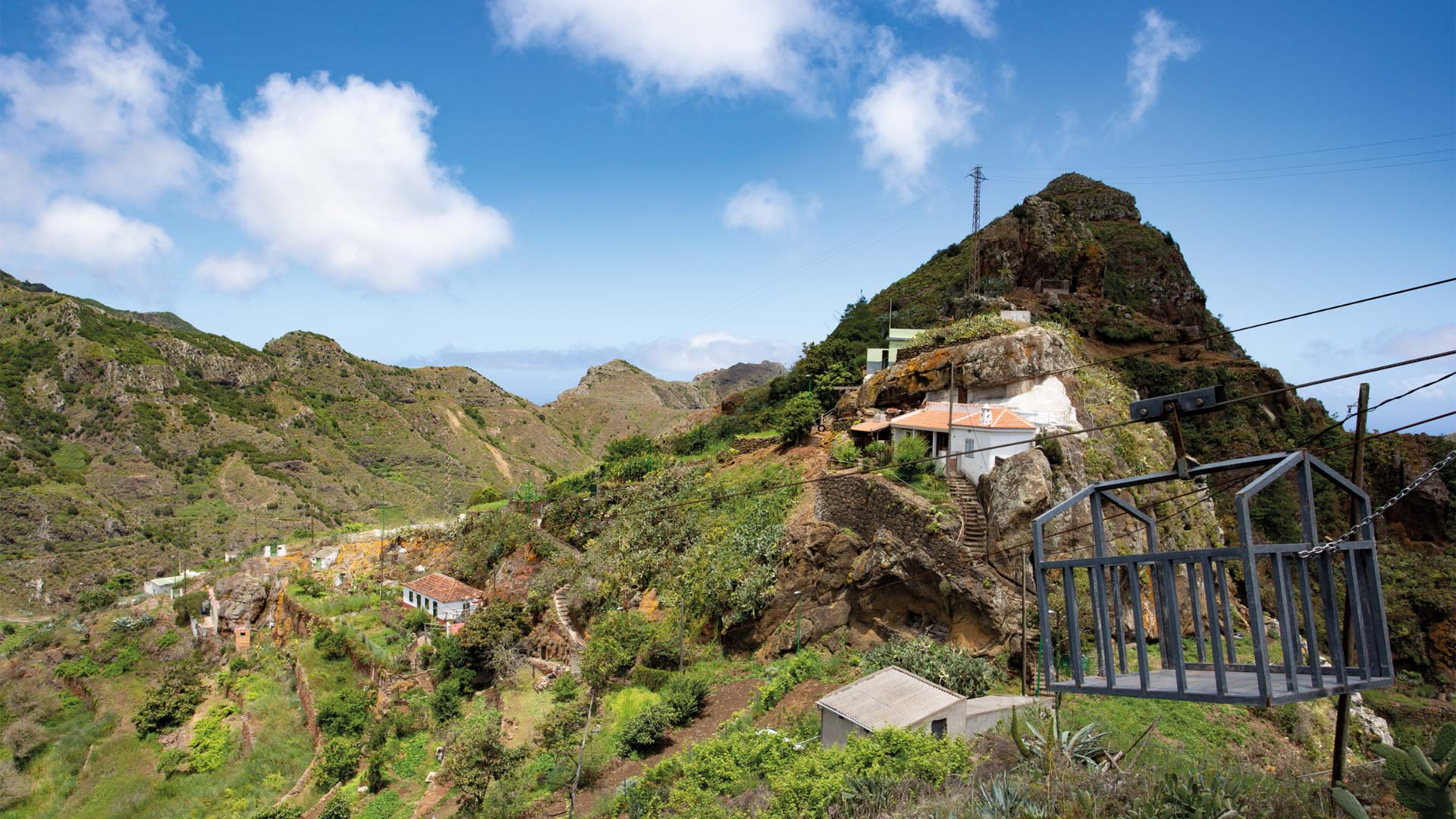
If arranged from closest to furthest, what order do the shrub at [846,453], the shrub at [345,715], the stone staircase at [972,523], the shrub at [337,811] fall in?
the stone staircase at [972,523], the shrub at [337,811], the shrub at [846,453], the shrub at [345,715]

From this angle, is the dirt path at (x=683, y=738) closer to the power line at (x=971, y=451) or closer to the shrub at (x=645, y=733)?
the shrub at (x=645, y=733)

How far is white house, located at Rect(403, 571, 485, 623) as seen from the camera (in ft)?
95.7

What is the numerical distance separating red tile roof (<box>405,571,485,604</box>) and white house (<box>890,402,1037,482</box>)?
20.1 m

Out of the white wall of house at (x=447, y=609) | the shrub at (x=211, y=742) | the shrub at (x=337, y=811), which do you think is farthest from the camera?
the white wall of house at (x=447, y=609)

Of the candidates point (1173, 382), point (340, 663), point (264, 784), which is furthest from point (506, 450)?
point (1173, 382)

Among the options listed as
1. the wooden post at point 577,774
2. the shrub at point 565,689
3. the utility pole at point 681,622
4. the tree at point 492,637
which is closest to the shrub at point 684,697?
the utility pole at point 681,622

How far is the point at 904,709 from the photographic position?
40.7ft

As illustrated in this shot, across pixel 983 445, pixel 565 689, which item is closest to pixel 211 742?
pixel 565 689

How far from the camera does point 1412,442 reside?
106 ft

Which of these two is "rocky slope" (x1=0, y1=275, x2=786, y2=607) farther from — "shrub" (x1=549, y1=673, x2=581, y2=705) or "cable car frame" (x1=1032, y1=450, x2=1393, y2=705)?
"cable car frame" (x1=1032, y1=450, x2=1393, y2=705)

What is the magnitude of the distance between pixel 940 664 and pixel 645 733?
706cm

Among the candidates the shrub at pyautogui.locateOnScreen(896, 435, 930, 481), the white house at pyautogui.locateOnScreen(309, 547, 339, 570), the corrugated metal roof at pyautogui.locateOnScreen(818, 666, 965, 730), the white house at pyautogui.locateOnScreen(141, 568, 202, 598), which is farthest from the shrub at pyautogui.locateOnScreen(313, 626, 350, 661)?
the shrub at pyautogui.locateOnScreen(896, 435, 930, 481)

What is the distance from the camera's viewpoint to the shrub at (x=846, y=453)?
852 inches

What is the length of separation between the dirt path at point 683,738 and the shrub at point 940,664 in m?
3.48
